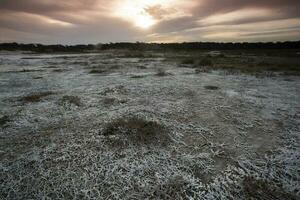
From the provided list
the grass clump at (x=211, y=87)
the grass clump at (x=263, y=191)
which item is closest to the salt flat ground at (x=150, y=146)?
the grass clump at (x=263, y=191)

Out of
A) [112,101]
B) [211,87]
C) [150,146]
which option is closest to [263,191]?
[150,146]

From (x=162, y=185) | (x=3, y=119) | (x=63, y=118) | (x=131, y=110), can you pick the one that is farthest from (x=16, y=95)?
(x=162, y=185)

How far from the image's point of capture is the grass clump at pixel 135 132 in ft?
23.0

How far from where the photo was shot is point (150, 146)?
22.1 ft

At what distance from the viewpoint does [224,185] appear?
505cm

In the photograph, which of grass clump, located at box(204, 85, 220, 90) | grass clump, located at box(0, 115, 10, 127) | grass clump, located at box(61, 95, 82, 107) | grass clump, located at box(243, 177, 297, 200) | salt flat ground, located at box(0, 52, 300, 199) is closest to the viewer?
grass clump, located at box(243, 177, 297, 200)

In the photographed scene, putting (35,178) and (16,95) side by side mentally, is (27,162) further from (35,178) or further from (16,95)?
(16,95)

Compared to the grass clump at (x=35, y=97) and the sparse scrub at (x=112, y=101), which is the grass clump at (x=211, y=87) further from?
the grass clump at (x=35, y=97)

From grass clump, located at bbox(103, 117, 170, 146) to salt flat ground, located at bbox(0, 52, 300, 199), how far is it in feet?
0.12

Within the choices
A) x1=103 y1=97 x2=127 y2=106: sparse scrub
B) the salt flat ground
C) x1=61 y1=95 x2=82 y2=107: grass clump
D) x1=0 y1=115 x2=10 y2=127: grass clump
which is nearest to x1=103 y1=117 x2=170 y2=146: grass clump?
the salt flat ground

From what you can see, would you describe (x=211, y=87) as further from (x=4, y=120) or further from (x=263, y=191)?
(x=4, y=120)

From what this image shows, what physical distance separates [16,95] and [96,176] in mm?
10017

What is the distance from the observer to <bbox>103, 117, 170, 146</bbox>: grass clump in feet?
23.0

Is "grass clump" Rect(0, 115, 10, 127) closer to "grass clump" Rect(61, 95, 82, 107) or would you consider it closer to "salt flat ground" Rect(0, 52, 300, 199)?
"salt flat ground" Rect(0, 52, 300, 199)
